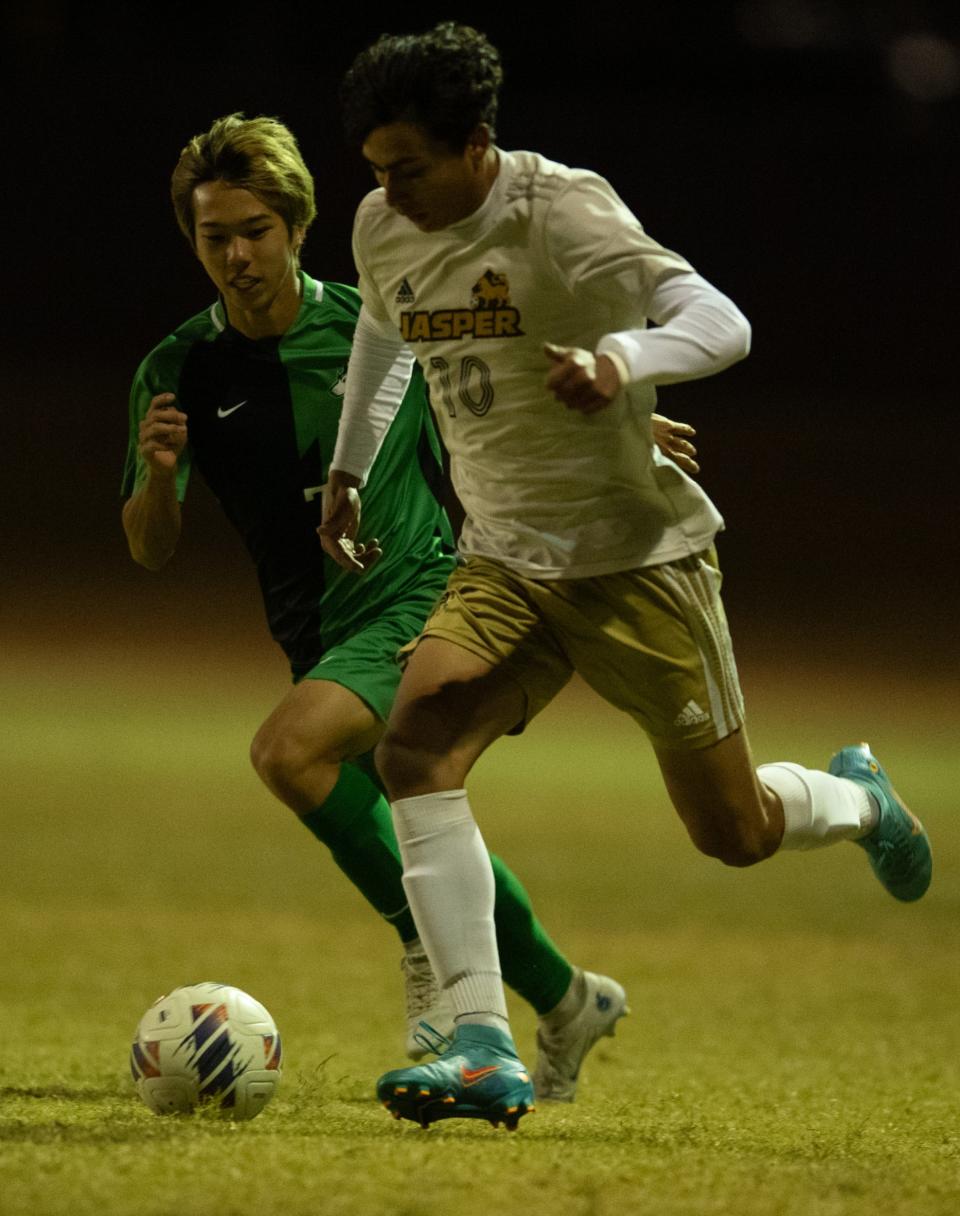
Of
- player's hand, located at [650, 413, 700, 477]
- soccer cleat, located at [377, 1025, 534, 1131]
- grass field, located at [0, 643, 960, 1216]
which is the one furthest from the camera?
player's hand, located at [650, 413, 700, 477]

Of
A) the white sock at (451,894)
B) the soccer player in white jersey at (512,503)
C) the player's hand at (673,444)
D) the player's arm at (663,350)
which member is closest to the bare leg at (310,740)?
the soccer player in white jersey at (512,503)

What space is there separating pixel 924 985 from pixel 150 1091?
3993 mm

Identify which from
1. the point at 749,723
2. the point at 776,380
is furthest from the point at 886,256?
the point at 749,723

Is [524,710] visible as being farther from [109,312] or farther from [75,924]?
[109,312]

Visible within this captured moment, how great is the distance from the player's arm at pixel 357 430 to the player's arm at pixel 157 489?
0.39 metres

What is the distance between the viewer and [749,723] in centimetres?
1526

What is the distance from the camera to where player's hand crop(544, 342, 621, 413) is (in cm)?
326

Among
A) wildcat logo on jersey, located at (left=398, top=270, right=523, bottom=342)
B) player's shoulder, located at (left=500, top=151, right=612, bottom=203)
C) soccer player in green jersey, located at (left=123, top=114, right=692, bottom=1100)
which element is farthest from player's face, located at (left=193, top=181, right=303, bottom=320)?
player's shoulder, located at (left=500, top=151, right=612, bottom=203)

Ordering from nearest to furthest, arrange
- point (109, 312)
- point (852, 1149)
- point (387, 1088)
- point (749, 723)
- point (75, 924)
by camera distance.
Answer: point (387, 1088) → point (852, 1149) → point (75, 924) → point (749, 723) → point (109, 312)

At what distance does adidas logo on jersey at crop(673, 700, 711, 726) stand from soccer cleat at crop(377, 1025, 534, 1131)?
2.54 feet

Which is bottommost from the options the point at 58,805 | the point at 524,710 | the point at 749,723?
the point at 749,723

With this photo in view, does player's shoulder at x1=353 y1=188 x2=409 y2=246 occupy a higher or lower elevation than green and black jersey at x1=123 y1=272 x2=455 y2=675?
higher

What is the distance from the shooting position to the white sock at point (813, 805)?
4.30m

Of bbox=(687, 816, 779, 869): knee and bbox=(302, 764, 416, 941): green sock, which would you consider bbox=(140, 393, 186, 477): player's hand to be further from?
bbox=(687, 816, 779, 869): knee
